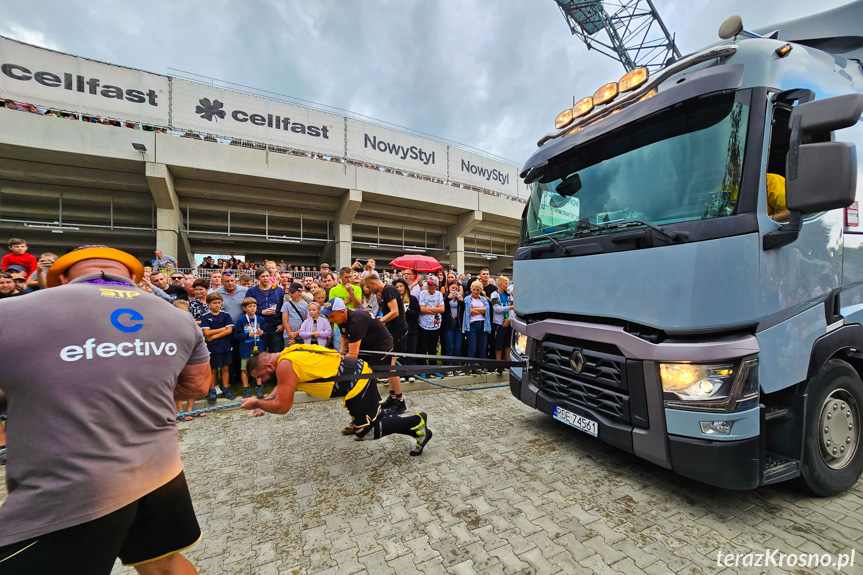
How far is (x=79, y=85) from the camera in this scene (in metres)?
12.4

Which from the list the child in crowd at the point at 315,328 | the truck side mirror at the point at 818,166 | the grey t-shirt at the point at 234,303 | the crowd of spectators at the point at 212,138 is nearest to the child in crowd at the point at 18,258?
the grey t-shirt at the point at 234,303

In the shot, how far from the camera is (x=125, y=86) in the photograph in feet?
42.0

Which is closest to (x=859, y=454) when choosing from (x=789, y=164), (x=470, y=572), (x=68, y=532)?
(x=789, y=164)

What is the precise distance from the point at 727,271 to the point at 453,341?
499 cm

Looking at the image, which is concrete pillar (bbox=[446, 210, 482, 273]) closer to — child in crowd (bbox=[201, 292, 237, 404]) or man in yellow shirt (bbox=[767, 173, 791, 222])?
child in crowd (bbox=[201, 292, 237, 404])

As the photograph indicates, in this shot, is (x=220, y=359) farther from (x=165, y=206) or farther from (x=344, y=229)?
(x=344, y=229)

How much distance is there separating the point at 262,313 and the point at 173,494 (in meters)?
4.56

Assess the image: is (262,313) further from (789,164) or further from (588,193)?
(789,164)

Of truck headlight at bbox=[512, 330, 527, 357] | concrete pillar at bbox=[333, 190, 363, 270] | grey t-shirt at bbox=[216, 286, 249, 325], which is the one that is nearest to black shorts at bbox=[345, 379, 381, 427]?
truck headlight at bbox=[512, 330, 527, 357]

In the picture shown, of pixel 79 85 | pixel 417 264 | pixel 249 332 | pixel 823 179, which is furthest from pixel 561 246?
pixel 79 85

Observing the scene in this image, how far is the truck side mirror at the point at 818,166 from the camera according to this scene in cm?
206

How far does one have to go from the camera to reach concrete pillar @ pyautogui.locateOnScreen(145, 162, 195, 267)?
12867mm

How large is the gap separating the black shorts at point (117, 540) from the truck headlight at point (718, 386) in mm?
2911

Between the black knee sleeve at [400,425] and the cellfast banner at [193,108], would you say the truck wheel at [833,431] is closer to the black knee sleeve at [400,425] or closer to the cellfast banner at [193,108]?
the black knee sleeve at [400,425]
